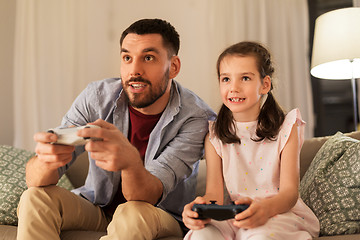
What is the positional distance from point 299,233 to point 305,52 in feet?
7.83

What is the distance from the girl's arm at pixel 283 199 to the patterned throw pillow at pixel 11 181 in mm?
1058

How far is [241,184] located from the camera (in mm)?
1366

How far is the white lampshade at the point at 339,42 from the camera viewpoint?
231 centimetres

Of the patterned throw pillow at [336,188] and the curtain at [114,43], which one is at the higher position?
the curtain at [114,43]

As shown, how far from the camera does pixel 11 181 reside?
179 cm

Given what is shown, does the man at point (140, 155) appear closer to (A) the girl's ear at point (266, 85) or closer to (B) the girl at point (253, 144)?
(B) the girl at point (253, 144)

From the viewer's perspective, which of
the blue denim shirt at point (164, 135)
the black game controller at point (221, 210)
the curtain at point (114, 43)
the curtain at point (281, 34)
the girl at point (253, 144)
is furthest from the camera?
the curtain at point (281, 34)

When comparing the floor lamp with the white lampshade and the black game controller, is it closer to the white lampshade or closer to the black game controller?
the white lampshade

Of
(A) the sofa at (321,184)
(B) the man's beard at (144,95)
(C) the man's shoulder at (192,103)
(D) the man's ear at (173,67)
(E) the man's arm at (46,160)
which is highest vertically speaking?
(D) the man's ear at (173,67)

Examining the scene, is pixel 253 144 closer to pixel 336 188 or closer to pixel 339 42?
pixel 336 188

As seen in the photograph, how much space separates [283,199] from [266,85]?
440 mm

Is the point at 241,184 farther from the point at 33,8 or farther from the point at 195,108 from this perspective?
the point at 33,8

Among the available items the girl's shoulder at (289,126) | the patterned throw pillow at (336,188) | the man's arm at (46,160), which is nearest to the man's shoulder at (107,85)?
the man's arm at (46,160)

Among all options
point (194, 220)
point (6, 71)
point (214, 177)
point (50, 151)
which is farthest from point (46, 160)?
point (6, 71)
